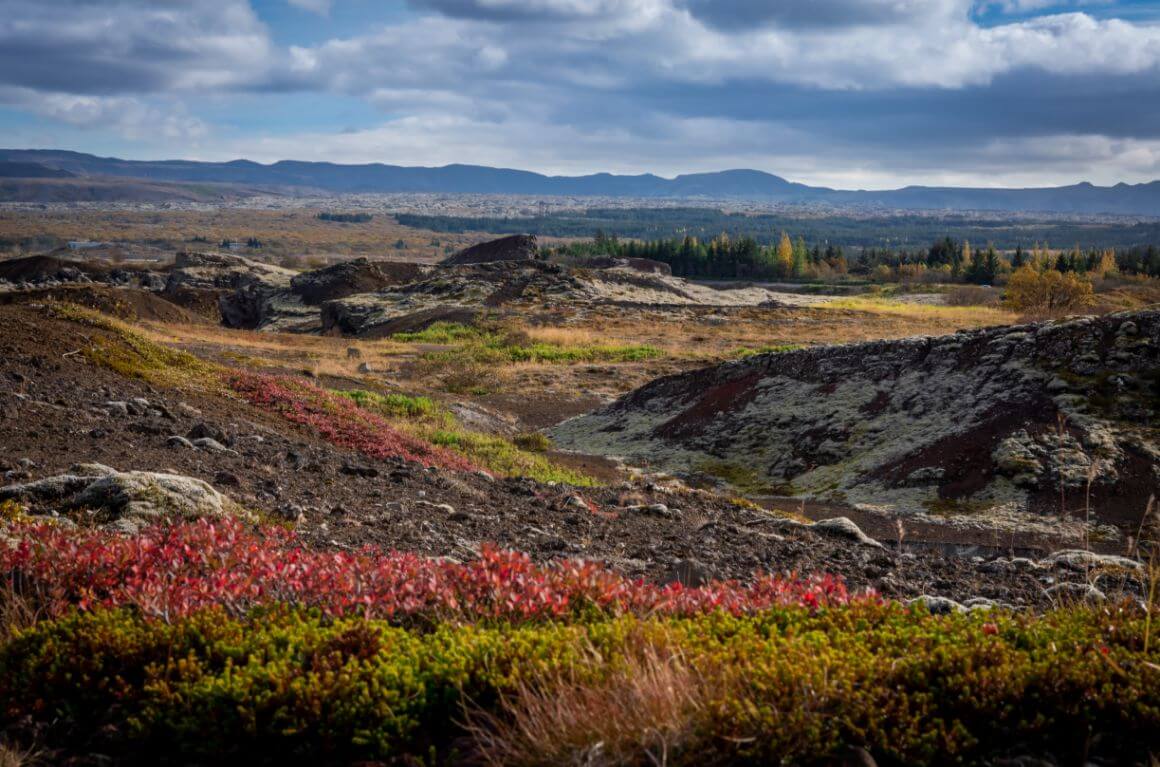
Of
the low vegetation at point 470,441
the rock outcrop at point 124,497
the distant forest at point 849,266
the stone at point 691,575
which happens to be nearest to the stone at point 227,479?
the rock outcrop at point 124,497

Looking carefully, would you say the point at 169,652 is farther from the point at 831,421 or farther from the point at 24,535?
the point at 831,421

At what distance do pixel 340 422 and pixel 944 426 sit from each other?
13250mm

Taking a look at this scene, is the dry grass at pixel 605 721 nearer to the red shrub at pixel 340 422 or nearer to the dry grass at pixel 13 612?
the dry grass at pixel 13 612

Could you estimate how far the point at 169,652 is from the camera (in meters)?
4.45

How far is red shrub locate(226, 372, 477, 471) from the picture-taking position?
50.1 ft

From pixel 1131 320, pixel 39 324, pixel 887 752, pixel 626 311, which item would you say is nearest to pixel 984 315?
pixel 626 311

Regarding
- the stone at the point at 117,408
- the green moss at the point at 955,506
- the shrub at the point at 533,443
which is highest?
the stone at the point at 117,408

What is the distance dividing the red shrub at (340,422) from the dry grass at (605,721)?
10968 mm

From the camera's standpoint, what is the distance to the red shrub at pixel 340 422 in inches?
601

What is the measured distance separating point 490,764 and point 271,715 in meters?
1.11

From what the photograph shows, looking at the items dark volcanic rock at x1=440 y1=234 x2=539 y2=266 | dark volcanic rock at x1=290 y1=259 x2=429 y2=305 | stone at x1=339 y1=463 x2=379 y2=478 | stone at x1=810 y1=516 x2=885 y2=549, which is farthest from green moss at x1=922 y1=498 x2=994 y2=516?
dark volcanic rock at x1=440 y1=234 x2=539 y2=266

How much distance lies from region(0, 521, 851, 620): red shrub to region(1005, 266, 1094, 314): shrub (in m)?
62.3

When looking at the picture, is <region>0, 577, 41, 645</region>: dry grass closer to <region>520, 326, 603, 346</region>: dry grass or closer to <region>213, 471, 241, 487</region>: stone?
<region>213, 471, 241, 487</region>: stone

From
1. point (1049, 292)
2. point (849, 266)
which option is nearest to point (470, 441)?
point (1049, 292)
